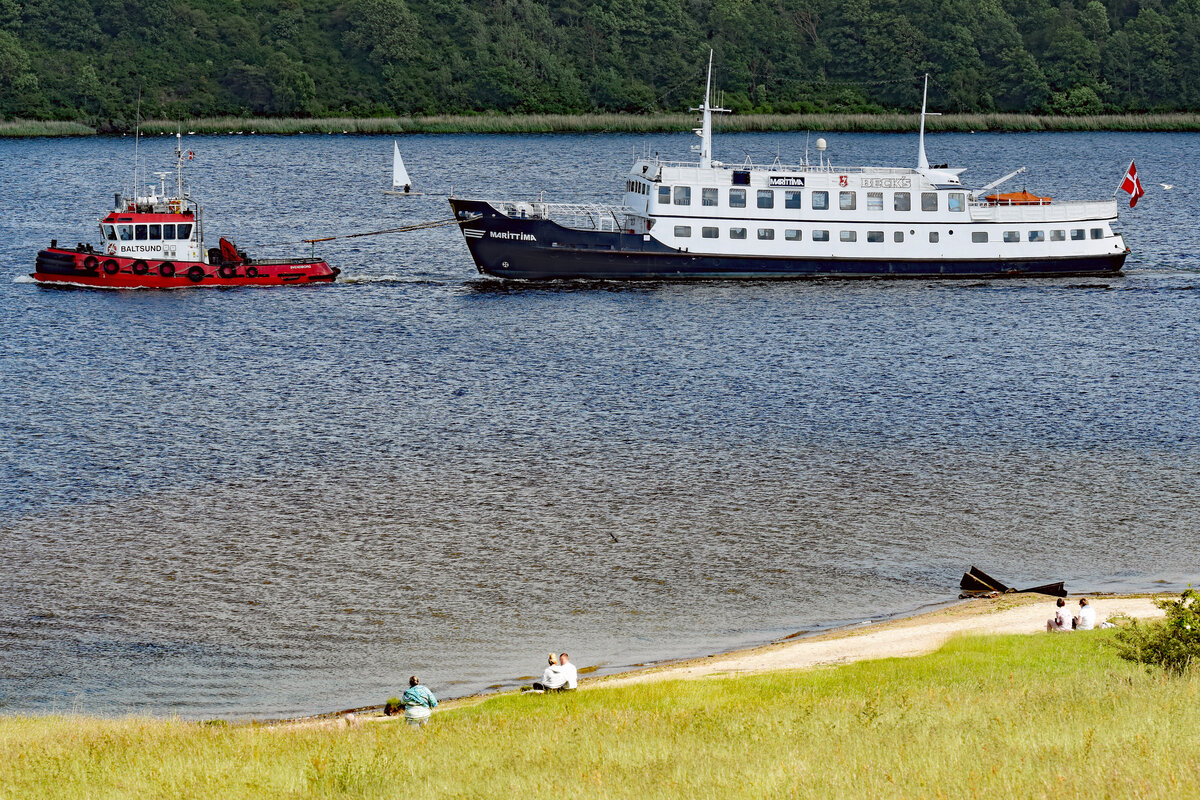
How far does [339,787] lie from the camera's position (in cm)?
1970

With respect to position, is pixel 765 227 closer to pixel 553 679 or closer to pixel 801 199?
pixel 801 199

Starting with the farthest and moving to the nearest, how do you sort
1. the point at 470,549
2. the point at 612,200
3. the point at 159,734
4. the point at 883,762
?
the point at 612,200
the point at 470,549
the point at 159,734
the point at 883,762

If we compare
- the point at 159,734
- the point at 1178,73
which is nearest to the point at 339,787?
the point at 159,734

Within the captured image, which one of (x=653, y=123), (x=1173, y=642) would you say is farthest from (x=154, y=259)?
(x=653, y=123)

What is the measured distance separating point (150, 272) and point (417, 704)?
187 ft

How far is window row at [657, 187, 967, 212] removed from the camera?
75.6m

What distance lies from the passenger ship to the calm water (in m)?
1.64

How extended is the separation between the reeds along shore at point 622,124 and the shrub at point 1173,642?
161m

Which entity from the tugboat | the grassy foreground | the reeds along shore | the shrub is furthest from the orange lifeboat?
the reeds along shore

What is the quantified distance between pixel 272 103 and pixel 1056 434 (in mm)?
162124

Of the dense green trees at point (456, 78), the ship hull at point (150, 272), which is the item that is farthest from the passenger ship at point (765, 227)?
the dense green trees at point (456, 78)

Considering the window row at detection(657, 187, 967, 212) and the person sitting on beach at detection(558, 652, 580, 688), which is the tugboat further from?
the person sitting on beach at detection(558, 652, 580, 688)

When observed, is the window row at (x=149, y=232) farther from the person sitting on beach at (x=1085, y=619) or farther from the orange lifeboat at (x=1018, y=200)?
the person sitting on beach at (x=1085, y=619)

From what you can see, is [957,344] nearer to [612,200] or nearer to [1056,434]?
[1056,434]
